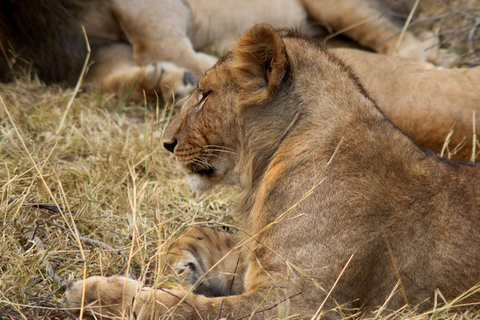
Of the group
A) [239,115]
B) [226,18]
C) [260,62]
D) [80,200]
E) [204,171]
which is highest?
[260,62]

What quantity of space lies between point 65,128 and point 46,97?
49cm

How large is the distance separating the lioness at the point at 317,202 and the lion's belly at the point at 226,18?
8.42 ft

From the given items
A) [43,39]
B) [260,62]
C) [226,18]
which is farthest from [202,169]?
[226,18]

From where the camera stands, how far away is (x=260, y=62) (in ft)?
6.53

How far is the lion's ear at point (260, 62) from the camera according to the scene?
1925 millimetres

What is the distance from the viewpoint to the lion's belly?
15.0 ft

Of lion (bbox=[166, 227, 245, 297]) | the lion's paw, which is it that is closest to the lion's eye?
lion (bbox=[166, 227, 245, 297])

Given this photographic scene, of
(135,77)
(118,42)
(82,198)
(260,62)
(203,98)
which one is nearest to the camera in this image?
(260,62)

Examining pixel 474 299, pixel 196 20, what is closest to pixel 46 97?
pixel 196 20

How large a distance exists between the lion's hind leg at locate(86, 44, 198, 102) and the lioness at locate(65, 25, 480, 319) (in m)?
1.68

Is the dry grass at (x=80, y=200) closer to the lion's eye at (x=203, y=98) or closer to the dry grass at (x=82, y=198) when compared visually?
the dry grass at (x=82, y=198)

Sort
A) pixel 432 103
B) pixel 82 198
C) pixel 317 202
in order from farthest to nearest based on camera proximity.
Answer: pixel 432 103 < pixel 82 198 < pixel 317 202

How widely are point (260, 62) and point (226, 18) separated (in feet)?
9.19

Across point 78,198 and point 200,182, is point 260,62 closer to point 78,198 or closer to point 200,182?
point 200,182
